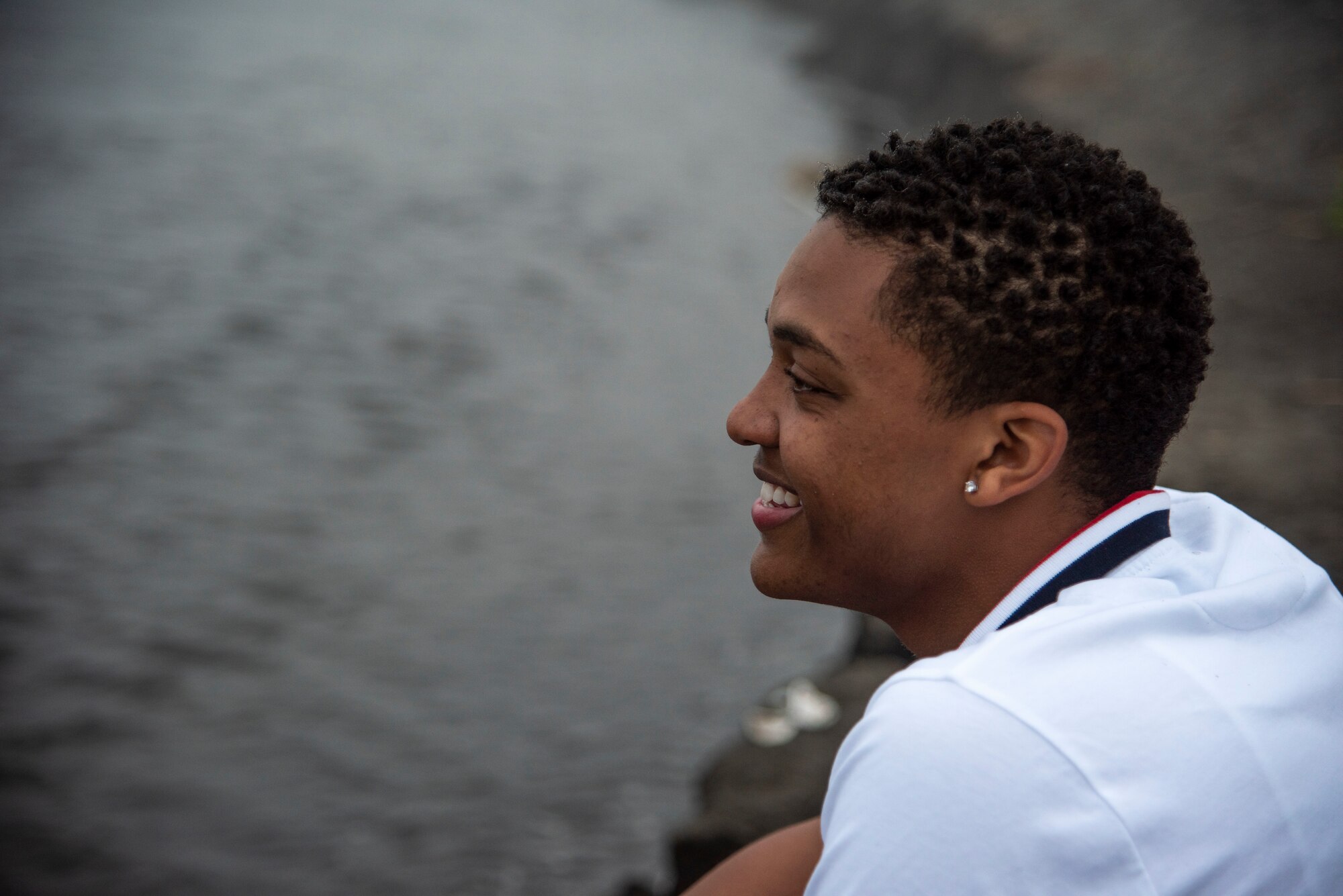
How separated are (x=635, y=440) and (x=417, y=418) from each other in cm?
141

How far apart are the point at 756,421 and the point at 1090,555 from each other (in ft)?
1.63

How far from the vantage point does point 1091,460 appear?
165 cm

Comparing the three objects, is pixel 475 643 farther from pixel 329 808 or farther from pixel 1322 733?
pixel 1322 733

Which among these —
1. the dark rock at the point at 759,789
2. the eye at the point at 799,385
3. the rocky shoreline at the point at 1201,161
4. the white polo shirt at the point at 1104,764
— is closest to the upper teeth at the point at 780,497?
the eye at the point at 799,385

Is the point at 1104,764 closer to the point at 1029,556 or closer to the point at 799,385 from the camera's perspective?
the point at 1029,556

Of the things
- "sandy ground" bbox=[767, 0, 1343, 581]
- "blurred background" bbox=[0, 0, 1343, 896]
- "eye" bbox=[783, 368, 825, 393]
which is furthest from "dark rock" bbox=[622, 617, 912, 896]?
"eye" bbox=[783, 368, 825, 393]

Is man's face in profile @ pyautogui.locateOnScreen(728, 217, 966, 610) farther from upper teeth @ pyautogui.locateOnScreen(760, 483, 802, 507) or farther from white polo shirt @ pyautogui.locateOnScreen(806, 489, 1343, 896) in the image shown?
white polo shirt @ pyautogui.locateOnScreen(806, 489, 1343, 896)

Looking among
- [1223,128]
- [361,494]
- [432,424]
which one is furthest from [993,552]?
[1223,128]

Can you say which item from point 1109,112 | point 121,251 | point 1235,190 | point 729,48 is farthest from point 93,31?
point 1235,190

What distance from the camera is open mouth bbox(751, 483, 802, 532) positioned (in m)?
1.80

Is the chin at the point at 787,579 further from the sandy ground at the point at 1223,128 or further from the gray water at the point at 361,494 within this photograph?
the sandy ground at the point at 1223,128

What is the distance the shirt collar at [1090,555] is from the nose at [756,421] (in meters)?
0.40

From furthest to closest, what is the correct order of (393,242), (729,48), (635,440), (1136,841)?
(729,48)
(393,242)
(635,440)
(1136,841)

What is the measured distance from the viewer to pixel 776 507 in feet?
5.96
